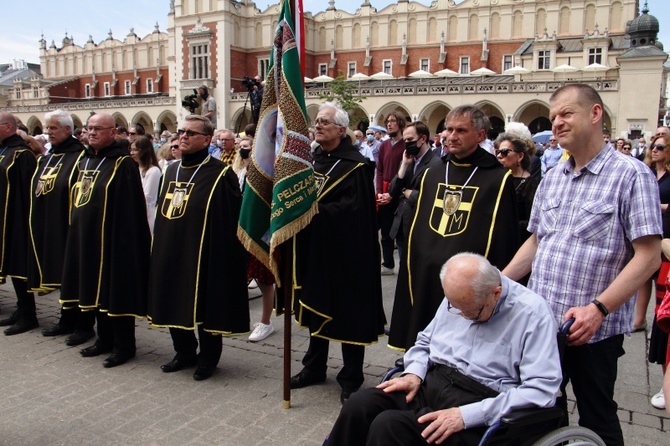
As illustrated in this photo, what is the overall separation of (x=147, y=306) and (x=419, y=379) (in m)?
2.97

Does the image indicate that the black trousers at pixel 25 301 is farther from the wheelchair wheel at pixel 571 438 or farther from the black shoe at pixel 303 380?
A: the wheelchair wheel at pixel 571 438

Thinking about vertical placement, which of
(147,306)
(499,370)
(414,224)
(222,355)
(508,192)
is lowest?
A: (222,355)

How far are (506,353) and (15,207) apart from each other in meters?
5.52

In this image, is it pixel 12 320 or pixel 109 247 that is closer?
pixel 109 247

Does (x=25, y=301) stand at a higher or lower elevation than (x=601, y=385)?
lower

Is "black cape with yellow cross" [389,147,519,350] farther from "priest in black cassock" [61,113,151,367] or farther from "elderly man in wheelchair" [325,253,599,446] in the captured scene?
"priest in black cassock" [61,113,151,367]

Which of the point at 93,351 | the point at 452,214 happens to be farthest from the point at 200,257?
the point at 452,214

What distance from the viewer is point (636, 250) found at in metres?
2.56

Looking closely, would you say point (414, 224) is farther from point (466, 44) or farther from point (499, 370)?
point (466, 44)

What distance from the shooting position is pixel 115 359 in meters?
4.90

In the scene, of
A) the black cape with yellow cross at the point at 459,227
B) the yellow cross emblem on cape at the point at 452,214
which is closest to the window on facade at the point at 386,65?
the black cape with yellow cross at the point at 459,227

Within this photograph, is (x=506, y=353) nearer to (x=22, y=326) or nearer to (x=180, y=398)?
(x=180, y=398)

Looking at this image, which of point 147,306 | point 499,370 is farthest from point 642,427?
point 147,306

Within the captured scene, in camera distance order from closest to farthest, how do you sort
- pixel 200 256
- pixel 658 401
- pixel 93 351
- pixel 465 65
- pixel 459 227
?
pixel 459 227 < pixel 658 401 < pixel 200 256 < pixel 93 351 < pixel 465 65
